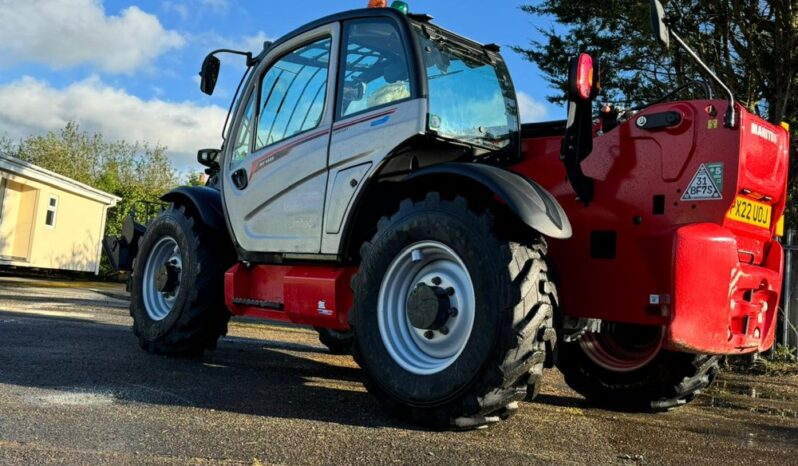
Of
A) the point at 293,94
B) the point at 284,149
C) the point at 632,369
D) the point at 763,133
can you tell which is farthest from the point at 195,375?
the point at 763,133

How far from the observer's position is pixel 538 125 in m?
5.27

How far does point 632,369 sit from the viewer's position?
5023 mm

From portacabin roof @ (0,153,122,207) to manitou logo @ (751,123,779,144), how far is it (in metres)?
20.2

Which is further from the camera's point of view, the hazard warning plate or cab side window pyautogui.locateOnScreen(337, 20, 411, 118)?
cab side window pyautogui.locateOnScreen(337, 20, 411, 118)

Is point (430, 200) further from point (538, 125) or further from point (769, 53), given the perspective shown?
point (769, 53)

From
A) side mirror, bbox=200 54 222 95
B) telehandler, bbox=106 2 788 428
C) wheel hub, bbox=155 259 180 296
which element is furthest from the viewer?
wheel hub, bbox=155 259 180 296

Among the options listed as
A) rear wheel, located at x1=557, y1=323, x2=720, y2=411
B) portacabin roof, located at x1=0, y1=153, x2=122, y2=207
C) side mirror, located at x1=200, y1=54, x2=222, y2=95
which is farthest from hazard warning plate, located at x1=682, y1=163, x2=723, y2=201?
portacabin roof, located at x1=0, y1=153, x2=122, y2=207

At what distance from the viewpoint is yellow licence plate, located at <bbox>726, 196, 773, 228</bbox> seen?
415 centimetres

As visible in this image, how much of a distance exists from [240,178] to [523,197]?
112 inches

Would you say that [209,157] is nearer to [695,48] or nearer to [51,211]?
[695,48]

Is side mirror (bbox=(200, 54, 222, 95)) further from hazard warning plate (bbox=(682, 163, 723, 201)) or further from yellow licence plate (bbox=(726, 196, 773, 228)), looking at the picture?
yellow licence plate (bbox=(726, 196, 773, 228))

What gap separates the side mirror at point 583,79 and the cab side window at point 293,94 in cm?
180

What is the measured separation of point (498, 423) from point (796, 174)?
610 centimetres

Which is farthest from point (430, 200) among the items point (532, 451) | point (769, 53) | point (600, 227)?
point (769, 53)
